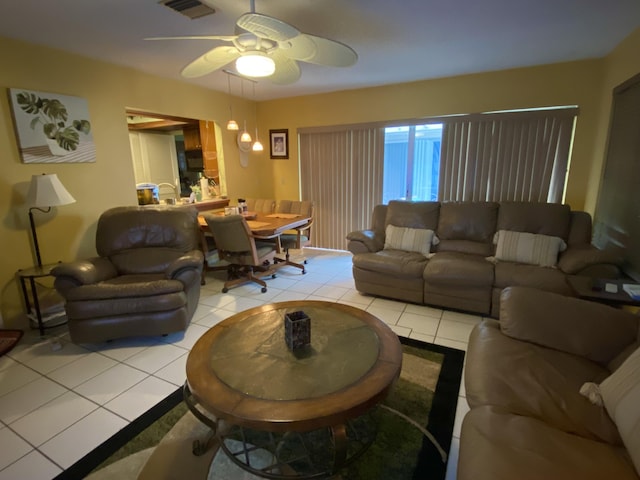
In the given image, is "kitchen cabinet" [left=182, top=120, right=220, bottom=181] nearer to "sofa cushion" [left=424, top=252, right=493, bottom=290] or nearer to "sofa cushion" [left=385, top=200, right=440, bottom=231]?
"sofa cushion" [left=385, top=200, right=440, bottom=231]

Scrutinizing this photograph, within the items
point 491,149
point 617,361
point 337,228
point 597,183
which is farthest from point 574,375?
point 337,228

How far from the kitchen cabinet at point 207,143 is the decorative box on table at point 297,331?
3959 millimetres

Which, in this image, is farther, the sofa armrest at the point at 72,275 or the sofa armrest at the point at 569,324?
the sofa armrest at the point at 72,275

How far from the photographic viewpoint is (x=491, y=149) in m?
3.97

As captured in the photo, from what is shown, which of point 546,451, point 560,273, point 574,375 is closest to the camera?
point 546,451

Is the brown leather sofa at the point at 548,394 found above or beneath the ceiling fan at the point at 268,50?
beneath

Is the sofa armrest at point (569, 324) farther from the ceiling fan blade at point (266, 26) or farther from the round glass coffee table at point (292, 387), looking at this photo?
the ceiling fan blade at point (266, 26)

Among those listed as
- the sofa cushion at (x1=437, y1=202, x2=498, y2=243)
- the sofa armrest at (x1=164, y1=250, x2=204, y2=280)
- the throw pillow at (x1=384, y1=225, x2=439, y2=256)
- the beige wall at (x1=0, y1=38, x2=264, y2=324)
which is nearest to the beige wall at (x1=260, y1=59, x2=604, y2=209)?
the sofa cushion at (x1=437, y1=202, x2=498, y2=243)

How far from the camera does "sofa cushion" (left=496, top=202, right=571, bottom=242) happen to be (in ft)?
10.4

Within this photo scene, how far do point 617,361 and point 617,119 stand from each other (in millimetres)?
2595

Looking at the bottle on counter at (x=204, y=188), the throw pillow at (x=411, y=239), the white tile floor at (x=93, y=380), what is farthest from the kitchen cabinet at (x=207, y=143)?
the throw pillow at (x=411, y=239)

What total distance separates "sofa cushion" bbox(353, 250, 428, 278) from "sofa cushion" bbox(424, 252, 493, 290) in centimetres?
11

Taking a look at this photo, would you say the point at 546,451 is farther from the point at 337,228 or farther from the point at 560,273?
the point at 337,228

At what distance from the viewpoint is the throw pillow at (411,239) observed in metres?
3.57
